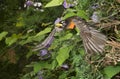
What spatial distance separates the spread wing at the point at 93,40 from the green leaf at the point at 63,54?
16 cm

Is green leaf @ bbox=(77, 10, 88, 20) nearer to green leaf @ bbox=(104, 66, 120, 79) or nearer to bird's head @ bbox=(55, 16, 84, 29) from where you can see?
bird's head @ bbox=(55, 16, 84, 29)

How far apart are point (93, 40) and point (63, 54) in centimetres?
22

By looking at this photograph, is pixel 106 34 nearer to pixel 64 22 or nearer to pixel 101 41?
pixel 101 41

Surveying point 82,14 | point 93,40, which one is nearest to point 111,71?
point 93,40

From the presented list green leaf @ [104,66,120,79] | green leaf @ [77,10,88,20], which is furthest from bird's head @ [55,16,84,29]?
green leaf @ [104,66,120,79]

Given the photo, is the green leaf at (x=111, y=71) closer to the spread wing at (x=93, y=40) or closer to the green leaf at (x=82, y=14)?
the spread wing at (x=93, y=40)

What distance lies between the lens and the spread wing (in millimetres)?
808

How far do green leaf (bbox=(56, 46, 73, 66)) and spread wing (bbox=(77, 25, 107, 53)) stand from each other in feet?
0.53

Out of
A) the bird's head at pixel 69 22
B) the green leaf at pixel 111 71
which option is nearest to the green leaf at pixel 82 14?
the bird's head at pixel 69 22

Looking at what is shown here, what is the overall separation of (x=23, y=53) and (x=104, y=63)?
125 centimetres

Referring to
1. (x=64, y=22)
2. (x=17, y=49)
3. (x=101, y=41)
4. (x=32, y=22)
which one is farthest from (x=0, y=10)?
(x=101, y=41)

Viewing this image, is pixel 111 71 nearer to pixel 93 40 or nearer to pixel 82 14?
pixel 93 40

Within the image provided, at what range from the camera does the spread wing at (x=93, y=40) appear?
0.81m

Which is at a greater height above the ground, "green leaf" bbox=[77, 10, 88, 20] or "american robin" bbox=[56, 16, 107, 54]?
"green leaf" bbox=[77, 10, 88, 20]
